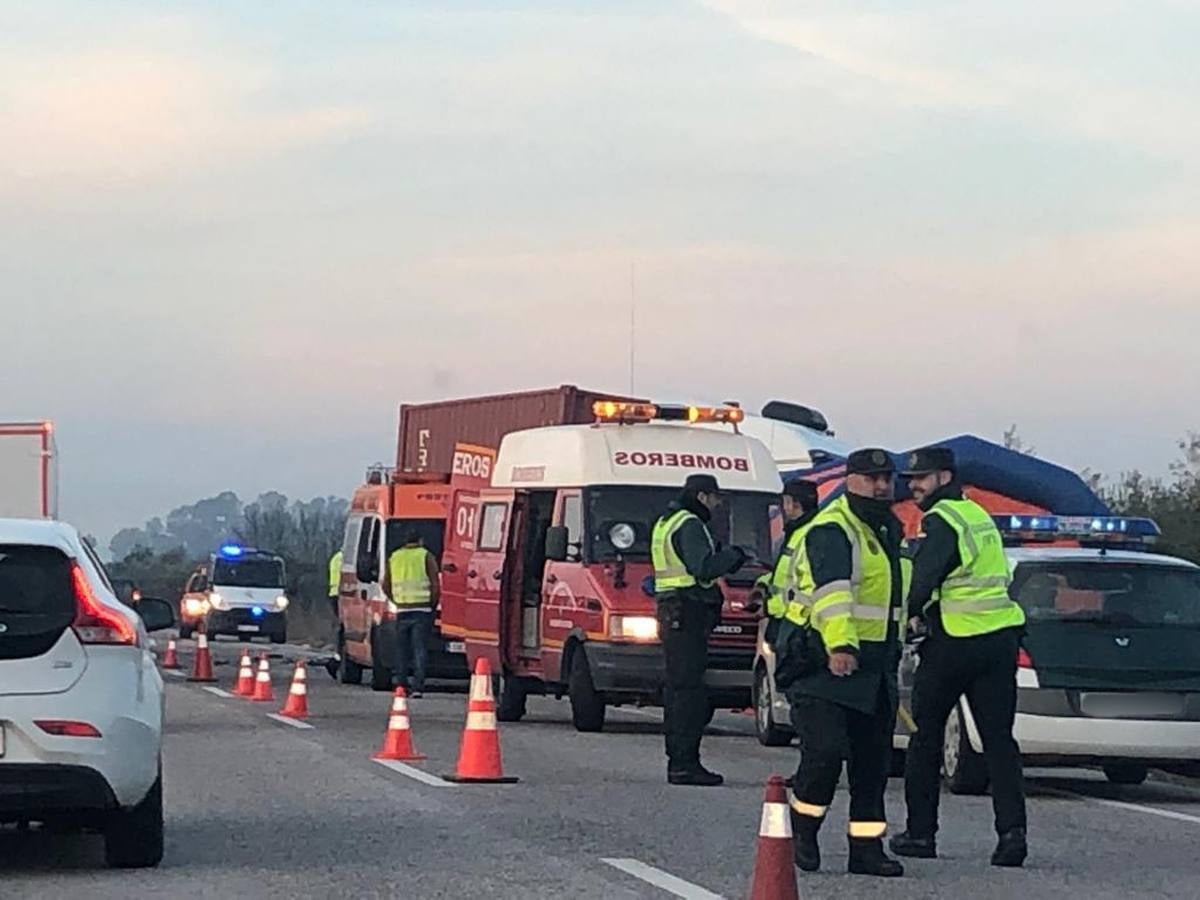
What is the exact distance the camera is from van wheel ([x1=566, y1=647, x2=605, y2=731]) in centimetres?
1953

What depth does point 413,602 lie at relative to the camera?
25.2 meters

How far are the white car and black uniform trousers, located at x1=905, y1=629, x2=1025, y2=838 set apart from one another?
352 cm

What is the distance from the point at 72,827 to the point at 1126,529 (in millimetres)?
7412

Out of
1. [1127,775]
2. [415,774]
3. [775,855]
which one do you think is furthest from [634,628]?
[775,855]

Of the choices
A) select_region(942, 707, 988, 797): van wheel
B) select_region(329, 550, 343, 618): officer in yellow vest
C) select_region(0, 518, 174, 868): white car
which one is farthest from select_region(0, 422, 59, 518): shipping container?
→ select_region(0, 518, 174, 868): white car

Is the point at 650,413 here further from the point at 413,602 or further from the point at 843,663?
the point at 843,663

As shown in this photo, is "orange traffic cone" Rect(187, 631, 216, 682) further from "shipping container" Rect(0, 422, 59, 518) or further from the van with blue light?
the van with blue light

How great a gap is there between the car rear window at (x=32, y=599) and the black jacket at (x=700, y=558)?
5338 mm

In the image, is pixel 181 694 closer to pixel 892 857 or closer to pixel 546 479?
pixel 546 479

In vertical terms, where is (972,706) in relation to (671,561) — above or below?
below

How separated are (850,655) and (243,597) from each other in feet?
131

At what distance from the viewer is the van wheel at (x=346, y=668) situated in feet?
96.5

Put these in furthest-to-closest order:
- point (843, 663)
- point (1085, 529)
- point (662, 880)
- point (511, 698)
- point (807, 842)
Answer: point (511, 698) < point (1085, 529) < point (807, 842) < point (843, 663) < point (662, 880)

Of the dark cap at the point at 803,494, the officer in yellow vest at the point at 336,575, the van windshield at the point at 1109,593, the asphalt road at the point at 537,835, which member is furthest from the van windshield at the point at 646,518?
the officer in yellow vest at the point at 336,575
